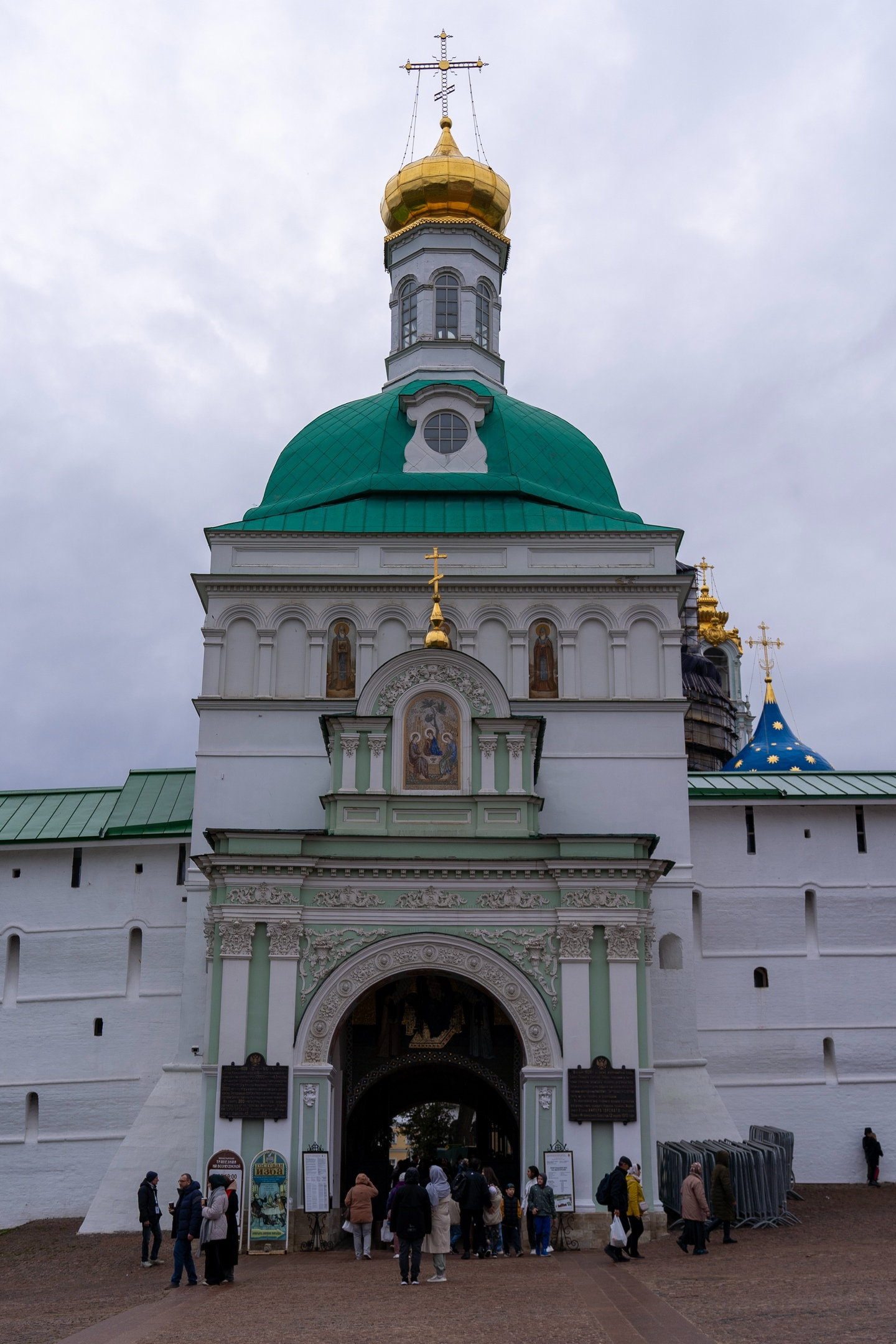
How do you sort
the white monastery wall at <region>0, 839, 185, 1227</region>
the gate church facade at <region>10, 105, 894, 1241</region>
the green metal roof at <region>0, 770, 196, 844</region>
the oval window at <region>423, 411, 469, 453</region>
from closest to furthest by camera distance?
the gate church facade at <region>10, 105, 894, 1241</region> → the white monastery wall at <region>0, 839, 185, 1227</region> → the green metal roof at <region>0, 770, 196, 844</region> → the oval window at <region>423, 411, 469, 453</region>

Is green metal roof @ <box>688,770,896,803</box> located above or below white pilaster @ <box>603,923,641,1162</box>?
above

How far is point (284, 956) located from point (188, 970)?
405 centimetres

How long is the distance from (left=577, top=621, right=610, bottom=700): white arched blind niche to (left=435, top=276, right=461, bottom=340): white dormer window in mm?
8747

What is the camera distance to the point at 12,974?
23.8m

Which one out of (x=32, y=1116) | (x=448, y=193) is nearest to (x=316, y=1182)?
(x=32, y=1116)

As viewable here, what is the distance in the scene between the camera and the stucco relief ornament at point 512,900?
1897 centimetres

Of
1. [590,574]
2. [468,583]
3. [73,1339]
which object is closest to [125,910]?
[468,583]

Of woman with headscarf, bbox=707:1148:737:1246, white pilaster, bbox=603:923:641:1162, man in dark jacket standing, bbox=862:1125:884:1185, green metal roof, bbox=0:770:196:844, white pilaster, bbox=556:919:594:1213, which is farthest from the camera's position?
green metal roof, bbox=0:770:196:844

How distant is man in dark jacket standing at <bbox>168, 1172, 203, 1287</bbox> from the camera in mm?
13797

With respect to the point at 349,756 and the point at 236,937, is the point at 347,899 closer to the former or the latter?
the point at 236,937

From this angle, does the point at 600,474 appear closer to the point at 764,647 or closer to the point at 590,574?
the point at 590,574

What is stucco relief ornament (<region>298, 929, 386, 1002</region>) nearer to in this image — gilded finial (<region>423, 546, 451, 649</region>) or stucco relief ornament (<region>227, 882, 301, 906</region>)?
stucco relief ornament (<region>227, 882, 301, 906</region>)

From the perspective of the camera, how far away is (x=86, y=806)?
25.8m

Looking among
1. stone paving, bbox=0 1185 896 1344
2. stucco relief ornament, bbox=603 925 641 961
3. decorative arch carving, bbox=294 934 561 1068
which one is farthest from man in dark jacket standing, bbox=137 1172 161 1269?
stucco relief ornament, bbox=603 925 641 961
